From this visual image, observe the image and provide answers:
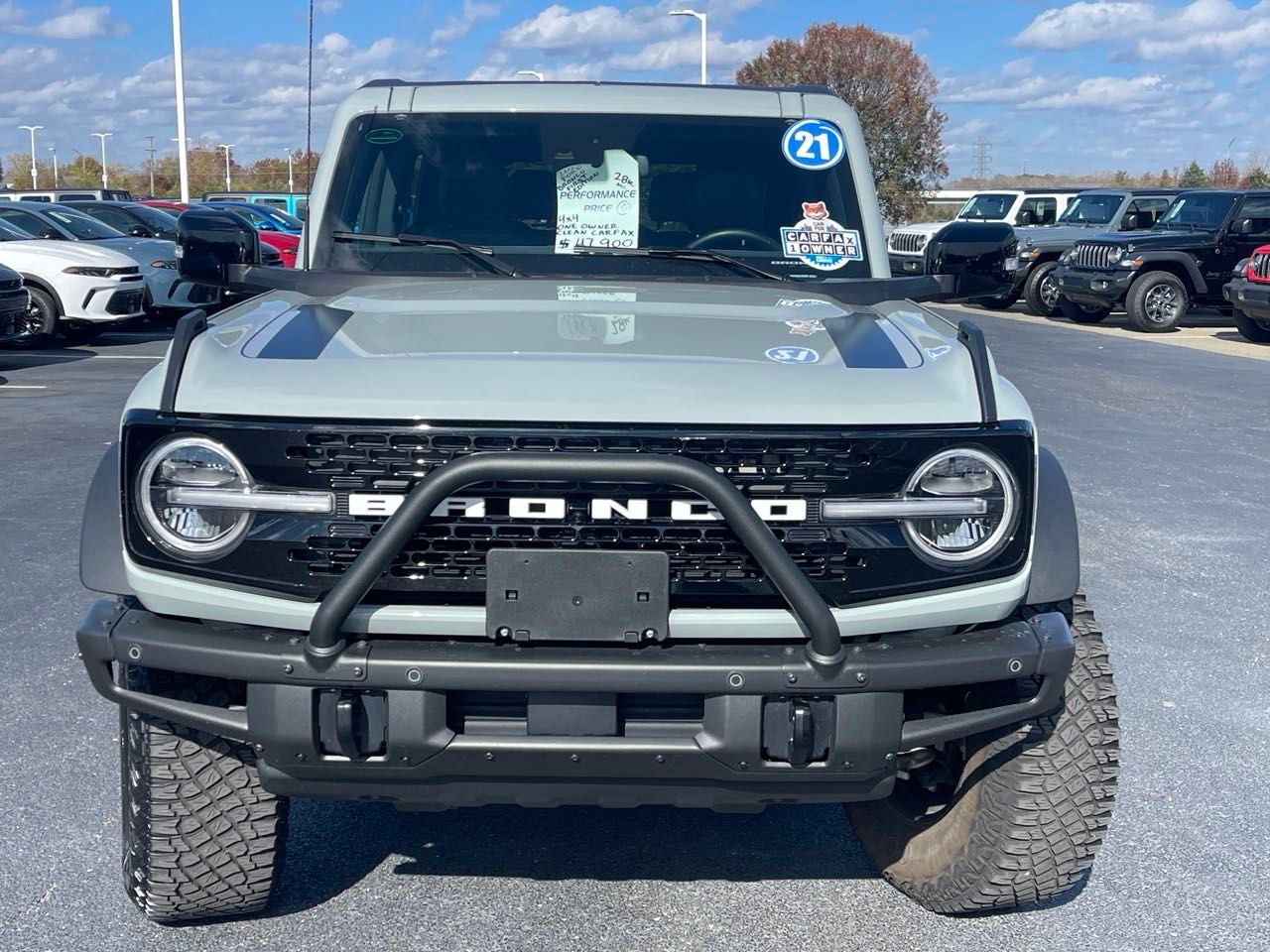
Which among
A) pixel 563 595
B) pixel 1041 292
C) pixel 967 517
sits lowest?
pixel 1041 292

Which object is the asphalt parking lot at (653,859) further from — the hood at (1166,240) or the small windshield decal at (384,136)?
the hood at (1166,240)

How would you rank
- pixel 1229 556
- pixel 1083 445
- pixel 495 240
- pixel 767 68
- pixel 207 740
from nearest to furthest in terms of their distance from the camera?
1. pixel 207 740
2. pixel 495 240
3. pixel 1229 556
4. pixel 1083 445
5. pixel 767 68

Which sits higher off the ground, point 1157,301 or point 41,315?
point 1157,301

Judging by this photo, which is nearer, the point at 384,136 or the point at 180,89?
the point at 384,136

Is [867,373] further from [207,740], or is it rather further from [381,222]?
[381,222]

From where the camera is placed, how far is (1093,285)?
1873 centimetres

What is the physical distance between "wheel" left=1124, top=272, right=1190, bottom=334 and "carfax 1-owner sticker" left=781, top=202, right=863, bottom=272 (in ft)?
50.9

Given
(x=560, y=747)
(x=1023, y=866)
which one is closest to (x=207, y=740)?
(x=560, y=747)

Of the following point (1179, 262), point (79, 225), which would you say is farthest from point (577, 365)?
point (1179, 262)

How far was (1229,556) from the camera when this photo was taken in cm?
651

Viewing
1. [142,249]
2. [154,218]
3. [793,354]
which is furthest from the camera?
[154,218]

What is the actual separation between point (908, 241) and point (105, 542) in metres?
23.4

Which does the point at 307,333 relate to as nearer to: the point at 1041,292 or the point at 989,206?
the point at 1041,292

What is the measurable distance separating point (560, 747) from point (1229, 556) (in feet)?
16.2
